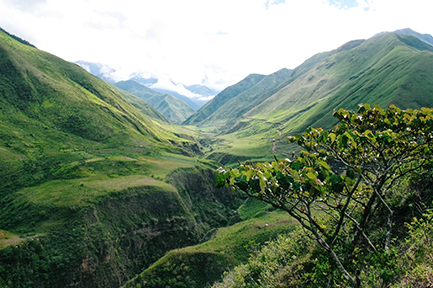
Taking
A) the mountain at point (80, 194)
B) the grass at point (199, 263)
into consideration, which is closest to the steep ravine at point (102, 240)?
the mountain at point (80, 194)

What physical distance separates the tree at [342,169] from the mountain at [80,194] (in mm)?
62130

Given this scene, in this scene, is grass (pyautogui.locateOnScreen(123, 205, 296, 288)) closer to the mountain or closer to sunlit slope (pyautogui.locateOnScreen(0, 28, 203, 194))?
the mountain

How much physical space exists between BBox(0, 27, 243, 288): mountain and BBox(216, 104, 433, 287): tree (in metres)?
62.1

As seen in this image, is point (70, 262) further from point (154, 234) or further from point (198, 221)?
point (198, 221)

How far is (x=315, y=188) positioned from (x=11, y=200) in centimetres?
8814

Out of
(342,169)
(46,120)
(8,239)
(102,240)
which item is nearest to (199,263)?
(102,240)

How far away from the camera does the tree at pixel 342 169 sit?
27.6ft

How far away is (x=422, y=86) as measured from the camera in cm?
17562

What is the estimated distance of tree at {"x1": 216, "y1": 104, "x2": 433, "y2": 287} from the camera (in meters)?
8.40

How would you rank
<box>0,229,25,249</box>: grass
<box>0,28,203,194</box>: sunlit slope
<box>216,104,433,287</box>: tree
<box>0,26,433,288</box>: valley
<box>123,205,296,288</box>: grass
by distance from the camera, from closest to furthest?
<box>216,104,433,287</box>: tree, <box>0,229,25,249</box>: grass, <box>0,26,433,288</box>: valley, <box>123,205,296,288</box>: grass, <box>0,28,203,194</box>: sunlit slope

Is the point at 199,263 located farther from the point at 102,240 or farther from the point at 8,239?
the point at 8,239

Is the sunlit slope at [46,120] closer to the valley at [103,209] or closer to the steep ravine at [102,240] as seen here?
the valley at [103,209]

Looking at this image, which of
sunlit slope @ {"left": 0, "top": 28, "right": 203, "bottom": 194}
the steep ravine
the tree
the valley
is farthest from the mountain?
the tree

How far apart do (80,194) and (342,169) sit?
76.0 meters
